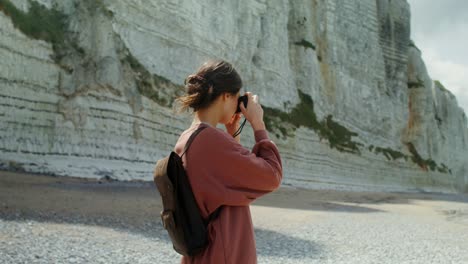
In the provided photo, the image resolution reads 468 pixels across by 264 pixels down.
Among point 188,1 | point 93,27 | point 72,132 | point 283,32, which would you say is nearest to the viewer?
point 72,132

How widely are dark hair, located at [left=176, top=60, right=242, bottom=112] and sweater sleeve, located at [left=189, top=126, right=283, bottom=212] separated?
186 mm

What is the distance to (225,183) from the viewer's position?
5.74 ft

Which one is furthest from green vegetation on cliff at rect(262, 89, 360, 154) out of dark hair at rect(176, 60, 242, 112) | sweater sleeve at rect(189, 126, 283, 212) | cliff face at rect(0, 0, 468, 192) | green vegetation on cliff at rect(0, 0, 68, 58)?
sweater sleeve at rect(189, 126, 283, 212)

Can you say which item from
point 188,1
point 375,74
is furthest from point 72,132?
point 375,74

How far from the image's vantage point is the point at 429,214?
15.0 metres

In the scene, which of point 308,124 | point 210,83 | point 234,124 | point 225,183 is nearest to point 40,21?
point 234,124

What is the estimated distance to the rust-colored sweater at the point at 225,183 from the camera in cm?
173

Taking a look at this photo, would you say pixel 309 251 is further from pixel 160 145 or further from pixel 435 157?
pixel 435 157

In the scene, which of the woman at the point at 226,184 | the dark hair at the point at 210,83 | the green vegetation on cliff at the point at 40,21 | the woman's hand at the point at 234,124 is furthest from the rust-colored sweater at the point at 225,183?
the green vegetation on cliff at the point at 40,21

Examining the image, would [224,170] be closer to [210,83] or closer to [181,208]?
[181,208]

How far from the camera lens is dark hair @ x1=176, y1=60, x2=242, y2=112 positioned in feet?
6.10

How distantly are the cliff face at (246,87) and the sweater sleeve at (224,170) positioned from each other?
10469 millimetres

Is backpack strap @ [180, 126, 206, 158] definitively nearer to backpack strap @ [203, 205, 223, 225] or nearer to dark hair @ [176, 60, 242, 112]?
dark hair @ [176, 60, 242, 112]

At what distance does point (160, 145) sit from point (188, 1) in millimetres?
6056
